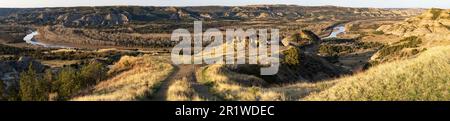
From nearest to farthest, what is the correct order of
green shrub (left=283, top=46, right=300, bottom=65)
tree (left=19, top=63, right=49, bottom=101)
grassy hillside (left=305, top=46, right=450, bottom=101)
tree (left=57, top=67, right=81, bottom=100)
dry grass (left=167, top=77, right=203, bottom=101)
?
dry grass (left=167, top=77, right=203, bottom=101) → grassy hillside (left=305, top=46, right=450, bottom=101) → tree (left=19, top=63, right=49, bottom=101) → tree (left=57, top=67, right=81, bottom=100) → green shrub (left=283, top=46, right=300, bottom=65)

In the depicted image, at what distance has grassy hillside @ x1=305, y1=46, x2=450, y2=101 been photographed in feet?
67.3

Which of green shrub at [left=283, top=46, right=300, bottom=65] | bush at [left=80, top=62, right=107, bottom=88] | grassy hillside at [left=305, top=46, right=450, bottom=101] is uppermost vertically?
grassy hillside at [left=305, top=46, right=450, bottom=101]

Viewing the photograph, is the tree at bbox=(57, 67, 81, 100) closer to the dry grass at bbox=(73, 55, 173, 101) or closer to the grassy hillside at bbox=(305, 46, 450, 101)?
the dry grass at bbox=(73, 55, 173, 101)

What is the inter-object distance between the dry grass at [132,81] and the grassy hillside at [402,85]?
7.38 metres

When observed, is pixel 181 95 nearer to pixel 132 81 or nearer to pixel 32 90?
pixel 132 81

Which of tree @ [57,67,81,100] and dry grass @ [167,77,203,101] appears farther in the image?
tree @ [57,67,81,100]

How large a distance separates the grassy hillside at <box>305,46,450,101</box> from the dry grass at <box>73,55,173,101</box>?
7.38 meters

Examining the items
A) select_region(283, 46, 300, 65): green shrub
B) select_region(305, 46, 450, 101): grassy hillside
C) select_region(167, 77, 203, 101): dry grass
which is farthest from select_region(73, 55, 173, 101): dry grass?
select_region(283, 46, 300, 65): green shrub

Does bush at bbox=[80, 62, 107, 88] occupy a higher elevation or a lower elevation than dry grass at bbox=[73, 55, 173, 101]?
lower

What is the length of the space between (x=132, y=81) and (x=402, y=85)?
15.1 meters

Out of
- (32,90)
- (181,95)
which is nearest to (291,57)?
(32,90)

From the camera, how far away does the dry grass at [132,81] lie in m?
21.3
